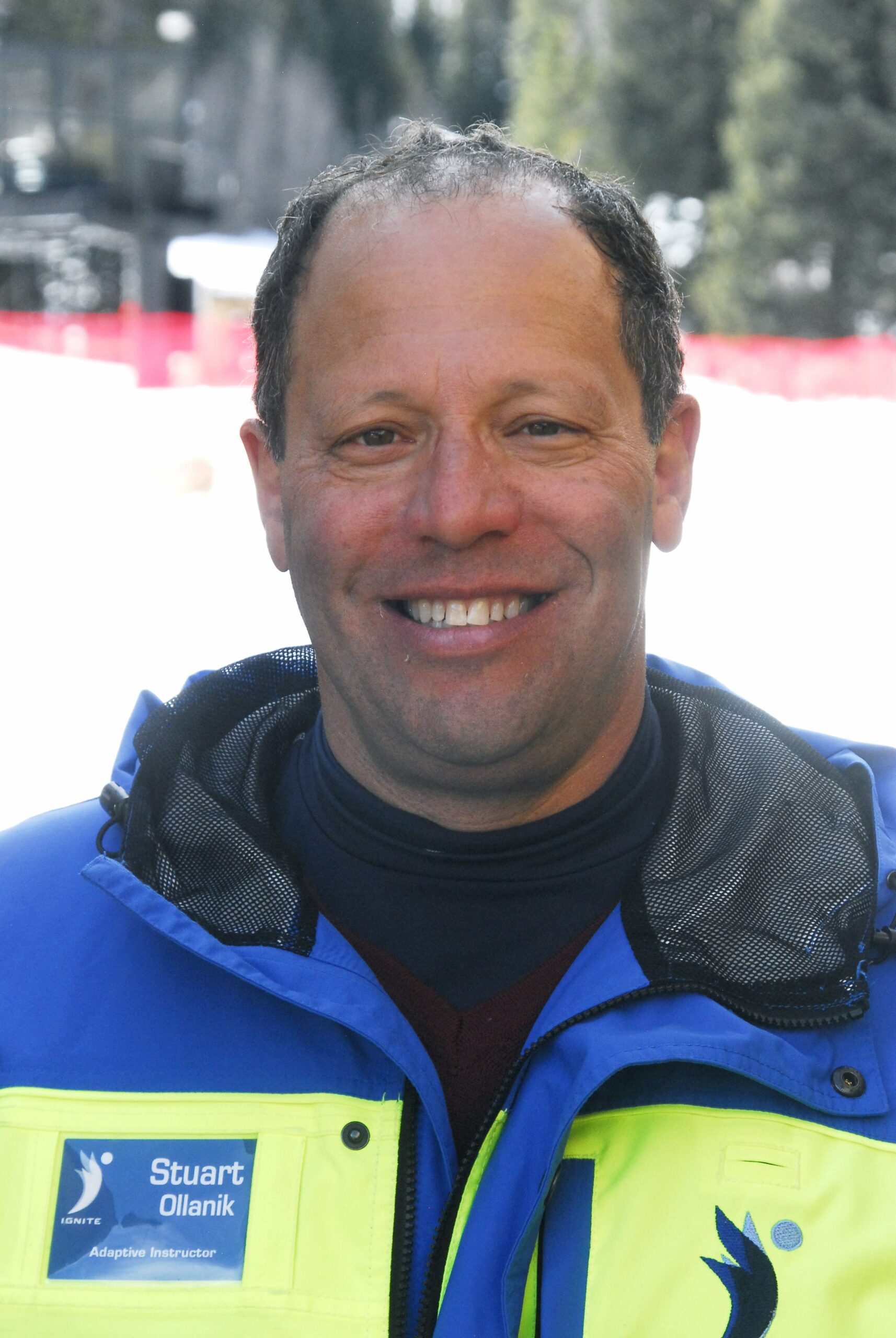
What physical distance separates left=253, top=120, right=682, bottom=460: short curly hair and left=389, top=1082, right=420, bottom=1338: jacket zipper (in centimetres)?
94

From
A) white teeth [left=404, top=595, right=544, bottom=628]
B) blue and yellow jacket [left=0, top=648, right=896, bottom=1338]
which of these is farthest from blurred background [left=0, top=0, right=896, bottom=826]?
blue and yellow jacket [left=0, top=648, right=896, bottom=1338]

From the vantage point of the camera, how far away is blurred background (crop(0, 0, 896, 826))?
7.43 meters

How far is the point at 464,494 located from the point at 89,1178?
2.99 feet

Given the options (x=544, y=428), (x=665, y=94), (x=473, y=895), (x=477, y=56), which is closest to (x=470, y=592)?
(x=544, y=428)

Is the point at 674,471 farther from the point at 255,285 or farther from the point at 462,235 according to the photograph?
the point at 255,285

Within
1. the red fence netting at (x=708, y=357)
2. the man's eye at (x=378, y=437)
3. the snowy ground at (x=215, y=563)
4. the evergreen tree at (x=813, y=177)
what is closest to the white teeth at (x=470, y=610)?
the man's eye at (x=378, y=437)

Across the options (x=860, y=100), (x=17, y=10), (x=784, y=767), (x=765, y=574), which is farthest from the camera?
(x=17, y=10)

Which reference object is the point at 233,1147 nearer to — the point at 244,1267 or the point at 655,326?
the point at 244,1267

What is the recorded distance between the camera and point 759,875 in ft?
6.07

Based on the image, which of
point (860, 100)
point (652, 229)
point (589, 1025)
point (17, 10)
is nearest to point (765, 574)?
point (652, 229)

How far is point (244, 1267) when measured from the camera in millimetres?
1646

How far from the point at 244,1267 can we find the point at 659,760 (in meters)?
0.87

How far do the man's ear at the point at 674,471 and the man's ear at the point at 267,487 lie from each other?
1.75ft

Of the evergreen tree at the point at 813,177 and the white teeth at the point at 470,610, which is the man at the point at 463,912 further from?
the evergreen tree at the point at 813,177
